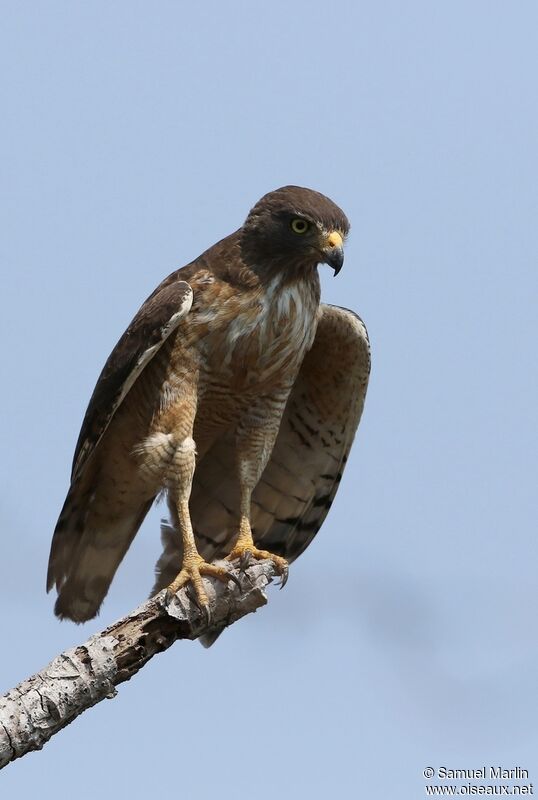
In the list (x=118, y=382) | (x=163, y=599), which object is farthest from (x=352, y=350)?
(x=163, y=599)

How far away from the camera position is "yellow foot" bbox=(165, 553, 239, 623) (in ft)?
29.4

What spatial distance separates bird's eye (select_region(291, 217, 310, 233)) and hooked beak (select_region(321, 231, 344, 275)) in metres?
0.18

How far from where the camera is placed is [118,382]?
387 inches

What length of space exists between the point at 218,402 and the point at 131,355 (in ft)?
2.67

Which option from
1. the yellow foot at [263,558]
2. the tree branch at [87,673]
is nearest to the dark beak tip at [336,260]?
the yellow foot at [263,558]

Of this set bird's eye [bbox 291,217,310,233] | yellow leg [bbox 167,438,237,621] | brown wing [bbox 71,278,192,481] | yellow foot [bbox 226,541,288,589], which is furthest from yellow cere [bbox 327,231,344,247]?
yellow foot [bbox 226,541,288,589]

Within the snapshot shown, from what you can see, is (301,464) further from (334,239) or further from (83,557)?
(334,239)

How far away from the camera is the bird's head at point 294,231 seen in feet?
31.9

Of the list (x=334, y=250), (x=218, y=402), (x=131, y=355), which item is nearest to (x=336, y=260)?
(x=334, y=250)

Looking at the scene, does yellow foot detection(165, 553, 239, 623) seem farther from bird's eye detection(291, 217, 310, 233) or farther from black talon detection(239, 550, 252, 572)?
bird's eye detection(291, 217, 310, 233)

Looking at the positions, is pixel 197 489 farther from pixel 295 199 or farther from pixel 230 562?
pixel 295 199

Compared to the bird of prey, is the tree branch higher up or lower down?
lower down

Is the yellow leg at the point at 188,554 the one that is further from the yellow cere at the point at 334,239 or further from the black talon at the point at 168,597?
the yellow cere at the point at 334,239

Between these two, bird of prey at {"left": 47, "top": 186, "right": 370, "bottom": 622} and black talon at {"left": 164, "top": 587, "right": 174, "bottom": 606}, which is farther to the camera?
bird of prey at {"left": 47, "top": 186, "right": 370, "bottom": 622}
